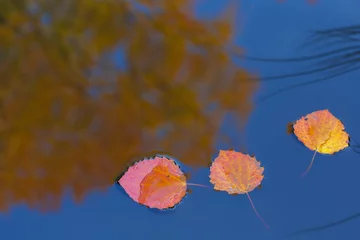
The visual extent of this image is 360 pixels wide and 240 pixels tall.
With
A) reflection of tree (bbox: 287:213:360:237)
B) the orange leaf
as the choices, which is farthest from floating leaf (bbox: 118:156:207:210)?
reflection of tree (bbox: 287:213:360:237)

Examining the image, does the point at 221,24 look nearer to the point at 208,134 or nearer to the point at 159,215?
the point at 208,134

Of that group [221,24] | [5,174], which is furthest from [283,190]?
[5,174]

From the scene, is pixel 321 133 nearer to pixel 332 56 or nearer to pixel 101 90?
pixel 332 56

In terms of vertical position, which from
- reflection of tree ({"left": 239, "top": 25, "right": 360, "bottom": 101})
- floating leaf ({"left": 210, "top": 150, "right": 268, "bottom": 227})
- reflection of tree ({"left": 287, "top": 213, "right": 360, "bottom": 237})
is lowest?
reflection of tree ({"left": 287, "top": 213, "right": 360, "bottom": 237})

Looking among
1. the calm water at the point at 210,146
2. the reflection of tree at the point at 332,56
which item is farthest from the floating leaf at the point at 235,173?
the reflection of tree at the point at 332,56

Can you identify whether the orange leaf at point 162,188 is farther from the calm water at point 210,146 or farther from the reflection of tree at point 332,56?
the reflection of tree at point 332,56

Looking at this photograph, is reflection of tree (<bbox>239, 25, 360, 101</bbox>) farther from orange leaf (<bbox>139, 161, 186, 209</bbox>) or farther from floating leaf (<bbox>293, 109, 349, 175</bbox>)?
orange leaf (<bbox>139, 161, 186, 209</bbox>)

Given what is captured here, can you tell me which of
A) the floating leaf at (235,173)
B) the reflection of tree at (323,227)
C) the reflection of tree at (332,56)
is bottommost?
the reflection of tree at (323,227)
